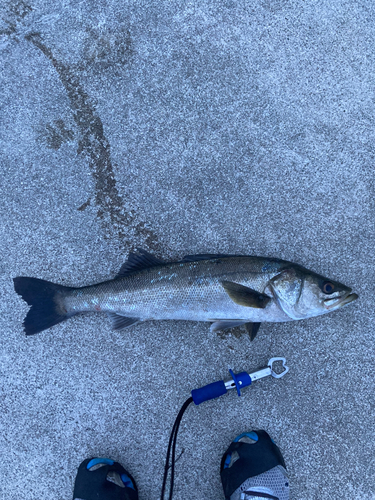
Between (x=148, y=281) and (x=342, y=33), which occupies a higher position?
(x=342, y=33)

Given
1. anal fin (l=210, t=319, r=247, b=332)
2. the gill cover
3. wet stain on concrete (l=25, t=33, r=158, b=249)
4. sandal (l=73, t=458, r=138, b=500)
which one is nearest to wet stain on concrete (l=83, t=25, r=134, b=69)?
wet stain on concrete (l=25, t=33, r=158, b=249)

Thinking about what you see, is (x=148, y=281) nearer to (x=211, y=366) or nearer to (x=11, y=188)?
(x=211, y=366)

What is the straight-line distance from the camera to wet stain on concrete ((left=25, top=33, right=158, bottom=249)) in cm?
320

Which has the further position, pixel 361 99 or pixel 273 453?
pixel 361 99

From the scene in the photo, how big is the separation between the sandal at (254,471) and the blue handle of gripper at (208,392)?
22.4 inches

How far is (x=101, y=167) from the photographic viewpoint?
321 cm

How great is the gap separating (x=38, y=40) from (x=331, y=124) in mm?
2952

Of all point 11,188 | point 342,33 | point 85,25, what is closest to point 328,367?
point 342,33

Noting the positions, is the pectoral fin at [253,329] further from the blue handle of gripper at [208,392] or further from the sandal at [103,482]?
the sandal at [103,482]

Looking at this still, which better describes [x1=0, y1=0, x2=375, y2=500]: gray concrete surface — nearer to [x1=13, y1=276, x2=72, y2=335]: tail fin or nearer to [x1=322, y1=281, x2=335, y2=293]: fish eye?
[x1=13, y1=276, x2=72, y2=335]: tail fin

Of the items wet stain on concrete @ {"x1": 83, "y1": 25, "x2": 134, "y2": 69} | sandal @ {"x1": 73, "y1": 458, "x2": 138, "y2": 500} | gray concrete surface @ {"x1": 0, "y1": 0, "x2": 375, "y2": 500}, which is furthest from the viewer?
wet stain on concrete @ {"x1": 83, "y1": 25, "x2": 134, "y2": 69}

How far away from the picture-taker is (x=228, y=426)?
120 inches

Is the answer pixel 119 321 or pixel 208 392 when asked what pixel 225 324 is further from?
pixel 119 321

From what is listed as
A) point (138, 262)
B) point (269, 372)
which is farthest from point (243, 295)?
point (138, 262)
